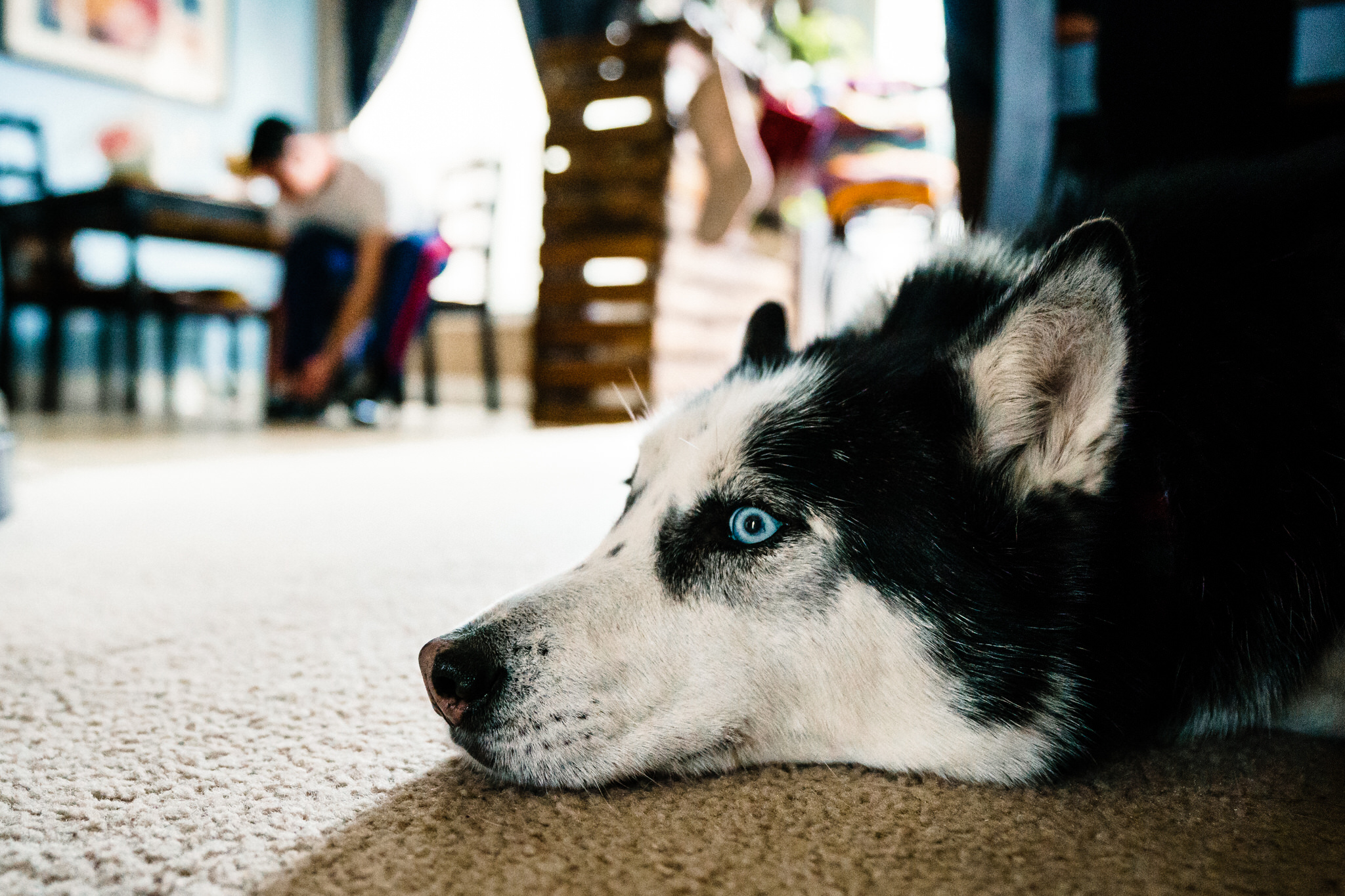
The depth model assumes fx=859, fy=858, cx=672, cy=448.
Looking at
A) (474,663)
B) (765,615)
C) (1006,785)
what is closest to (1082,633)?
(1006,785)

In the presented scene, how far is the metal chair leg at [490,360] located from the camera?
5.71 m

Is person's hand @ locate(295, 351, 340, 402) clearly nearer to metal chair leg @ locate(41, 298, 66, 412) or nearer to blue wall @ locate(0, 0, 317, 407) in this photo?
blue wall @ locate(0, 0, 317, 407)

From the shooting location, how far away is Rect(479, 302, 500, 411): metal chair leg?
5715 millimetres

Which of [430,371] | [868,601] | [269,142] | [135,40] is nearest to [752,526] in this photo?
[868,601]

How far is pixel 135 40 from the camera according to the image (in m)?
7.30

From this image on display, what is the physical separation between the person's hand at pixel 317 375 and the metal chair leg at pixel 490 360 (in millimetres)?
1119

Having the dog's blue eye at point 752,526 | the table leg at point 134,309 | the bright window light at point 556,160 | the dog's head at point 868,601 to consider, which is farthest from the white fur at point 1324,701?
the table leg at point 134,309

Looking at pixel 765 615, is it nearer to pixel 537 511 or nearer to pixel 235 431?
pixel 537 511

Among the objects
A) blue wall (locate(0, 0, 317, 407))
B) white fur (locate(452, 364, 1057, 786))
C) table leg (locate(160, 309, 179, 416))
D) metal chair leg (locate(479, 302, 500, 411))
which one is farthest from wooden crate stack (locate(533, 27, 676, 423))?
white fur (locate(452, 364, 1057, 786))

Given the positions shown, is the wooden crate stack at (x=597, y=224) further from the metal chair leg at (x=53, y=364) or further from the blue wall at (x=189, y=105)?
the metal chair leg at (x=53, y=364)

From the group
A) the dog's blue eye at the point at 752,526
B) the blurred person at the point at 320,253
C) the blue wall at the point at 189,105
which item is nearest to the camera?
the dog's blue eye at the point at 752,526

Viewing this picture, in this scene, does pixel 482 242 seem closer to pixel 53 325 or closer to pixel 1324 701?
pixel 53 325

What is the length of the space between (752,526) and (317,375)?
15.0 ft

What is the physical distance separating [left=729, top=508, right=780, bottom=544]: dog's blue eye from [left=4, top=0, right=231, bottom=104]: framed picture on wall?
8.30 meters
